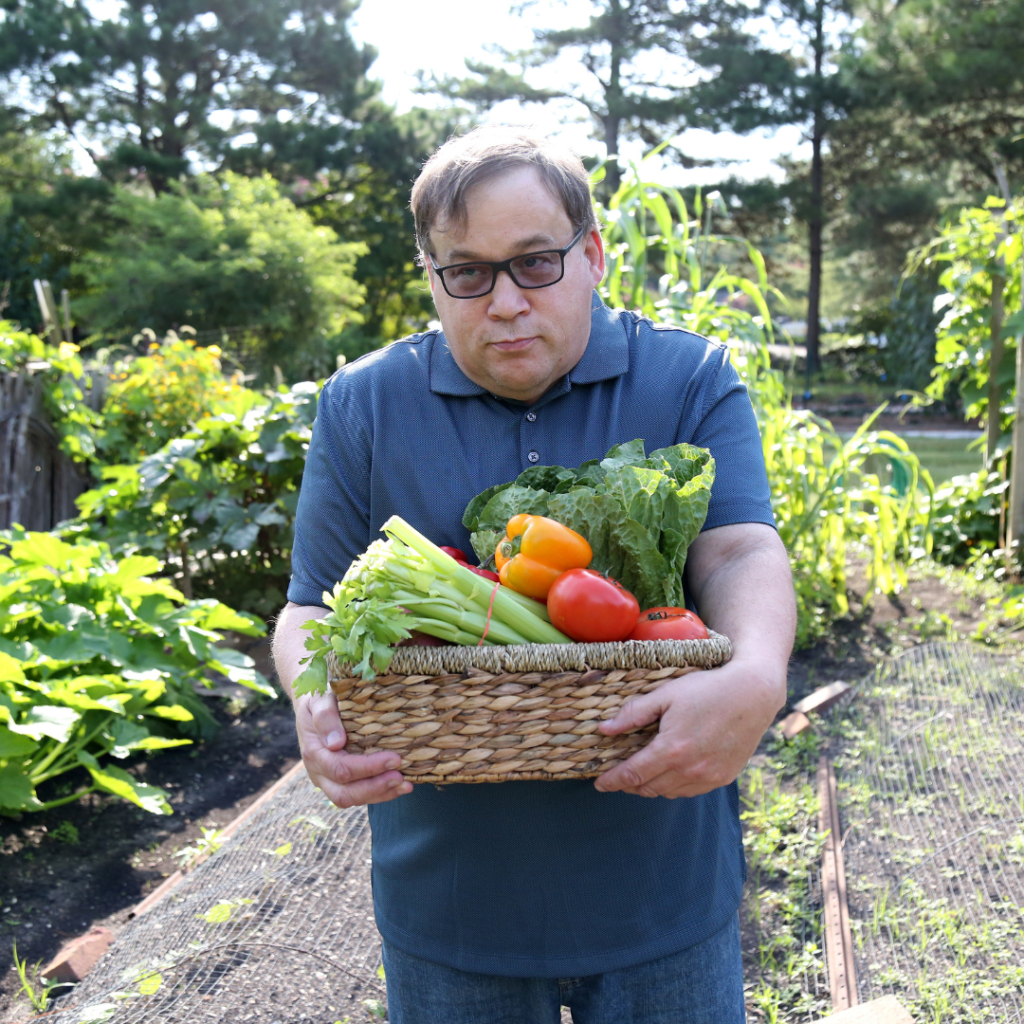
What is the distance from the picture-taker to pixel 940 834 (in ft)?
9.01

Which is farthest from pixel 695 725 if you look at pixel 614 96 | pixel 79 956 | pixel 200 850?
pixel 614 96

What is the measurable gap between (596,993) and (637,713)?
53 cm

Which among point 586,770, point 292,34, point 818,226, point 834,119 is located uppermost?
point 292,34

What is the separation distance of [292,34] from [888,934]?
67.3ft

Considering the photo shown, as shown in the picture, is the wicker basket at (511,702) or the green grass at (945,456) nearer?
the wicker basket at (511,702)

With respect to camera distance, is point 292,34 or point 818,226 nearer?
point 292,34

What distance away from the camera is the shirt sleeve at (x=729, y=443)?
4.33ft

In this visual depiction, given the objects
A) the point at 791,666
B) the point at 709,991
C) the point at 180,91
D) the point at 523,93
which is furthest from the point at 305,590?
the point at 523,93

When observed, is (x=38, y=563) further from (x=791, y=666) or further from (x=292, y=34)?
(x=292, y=34)

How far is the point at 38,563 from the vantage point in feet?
→ 11.0

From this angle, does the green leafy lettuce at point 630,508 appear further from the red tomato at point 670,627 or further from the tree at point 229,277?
the tree at point 229,277

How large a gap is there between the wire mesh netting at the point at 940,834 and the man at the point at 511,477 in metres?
1.05

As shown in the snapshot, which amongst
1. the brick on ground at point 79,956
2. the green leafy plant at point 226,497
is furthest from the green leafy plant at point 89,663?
the green leafy plant at point 226,497

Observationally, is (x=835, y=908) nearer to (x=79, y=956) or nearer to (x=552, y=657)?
(x=552, y=657)
